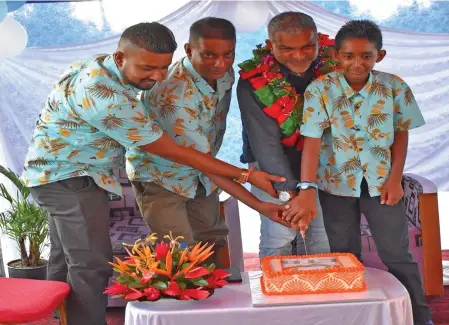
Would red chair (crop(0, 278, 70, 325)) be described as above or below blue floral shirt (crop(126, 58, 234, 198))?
below

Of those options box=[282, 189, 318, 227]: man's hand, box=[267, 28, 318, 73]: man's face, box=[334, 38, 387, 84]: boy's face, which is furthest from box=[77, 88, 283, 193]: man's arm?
box=[334, 38, 387, 84]: boy's face

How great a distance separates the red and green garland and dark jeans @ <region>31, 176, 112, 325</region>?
0.83m

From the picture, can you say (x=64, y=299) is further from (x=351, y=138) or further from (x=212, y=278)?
(x=351, y=138)

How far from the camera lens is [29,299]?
333 centimetres

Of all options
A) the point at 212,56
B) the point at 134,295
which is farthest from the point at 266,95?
the point at 134,295

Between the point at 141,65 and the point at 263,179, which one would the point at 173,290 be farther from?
the point at 141,65

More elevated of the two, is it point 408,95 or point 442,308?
point 408,95

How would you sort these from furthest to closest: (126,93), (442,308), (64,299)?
1. (442,308)
2. (64,299)
3. (126,93)

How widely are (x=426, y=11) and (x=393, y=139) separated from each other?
11.1 ft

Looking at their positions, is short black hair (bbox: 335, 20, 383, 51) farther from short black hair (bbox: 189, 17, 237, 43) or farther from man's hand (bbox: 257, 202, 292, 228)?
man's hand (bbox: 257, 202, 292, 228)

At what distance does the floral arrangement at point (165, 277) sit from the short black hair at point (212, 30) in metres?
0.97

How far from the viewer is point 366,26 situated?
362 cm

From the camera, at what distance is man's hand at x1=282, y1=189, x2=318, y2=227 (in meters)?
3.54

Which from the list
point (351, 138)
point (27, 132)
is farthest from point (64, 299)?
point (27, 132)
